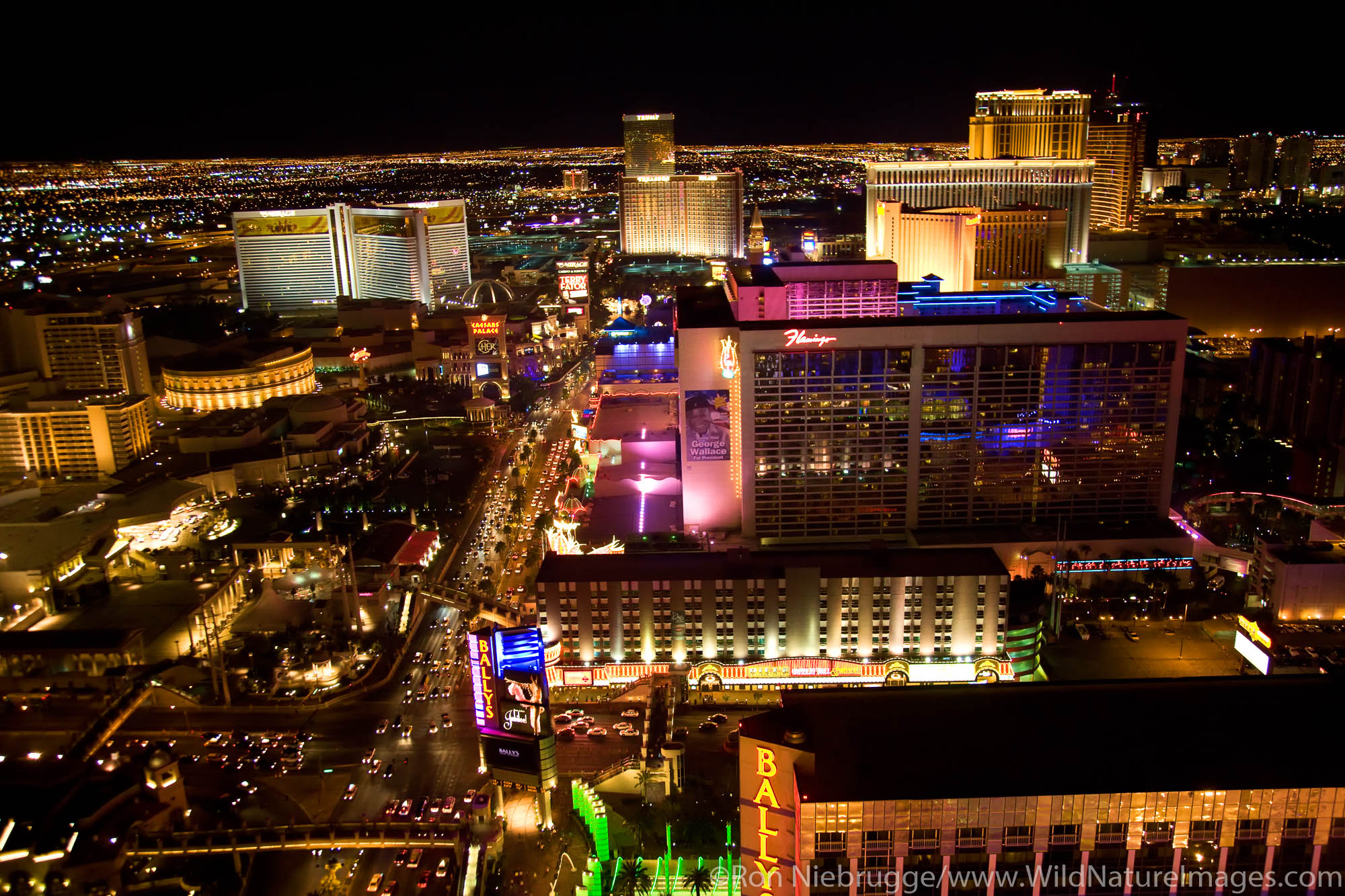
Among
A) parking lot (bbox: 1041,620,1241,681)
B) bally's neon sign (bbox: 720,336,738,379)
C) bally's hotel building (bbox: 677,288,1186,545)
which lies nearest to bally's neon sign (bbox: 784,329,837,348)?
bally's hotel building (bbox: 677,288,1186,545)

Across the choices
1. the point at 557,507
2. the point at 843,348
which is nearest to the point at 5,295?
the point at 557,507

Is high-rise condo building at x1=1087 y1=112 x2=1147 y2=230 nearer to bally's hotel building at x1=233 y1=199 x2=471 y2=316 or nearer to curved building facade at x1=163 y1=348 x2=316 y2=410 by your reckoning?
bally's hotel building at x1=233 y1=199 x2=471 y2=316

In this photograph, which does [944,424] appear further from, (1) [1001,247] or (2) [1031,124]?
(2) [1031,124]

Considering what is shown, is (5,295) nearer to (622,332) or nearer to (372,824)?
(622,332)

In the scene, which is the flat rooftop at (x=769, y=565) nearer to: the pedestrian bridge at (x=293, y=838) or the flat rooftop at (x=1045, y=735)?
the pedestrian bridge at (x=293, y=838)

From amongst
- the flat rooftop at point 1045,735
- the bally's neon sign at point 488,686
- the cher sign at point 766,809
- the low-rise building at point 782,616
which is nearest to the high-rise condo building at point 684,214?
the low-rise building at point 782,616

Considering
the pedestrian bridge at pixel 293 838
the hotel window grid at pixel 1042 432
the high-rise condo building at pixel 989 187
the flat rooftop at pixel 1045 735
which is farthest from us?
the high-rise condo building at pixel 989 187

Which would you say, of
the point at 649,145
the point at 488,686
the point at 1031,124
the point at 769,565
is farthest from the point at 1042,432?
the point at 649,145
